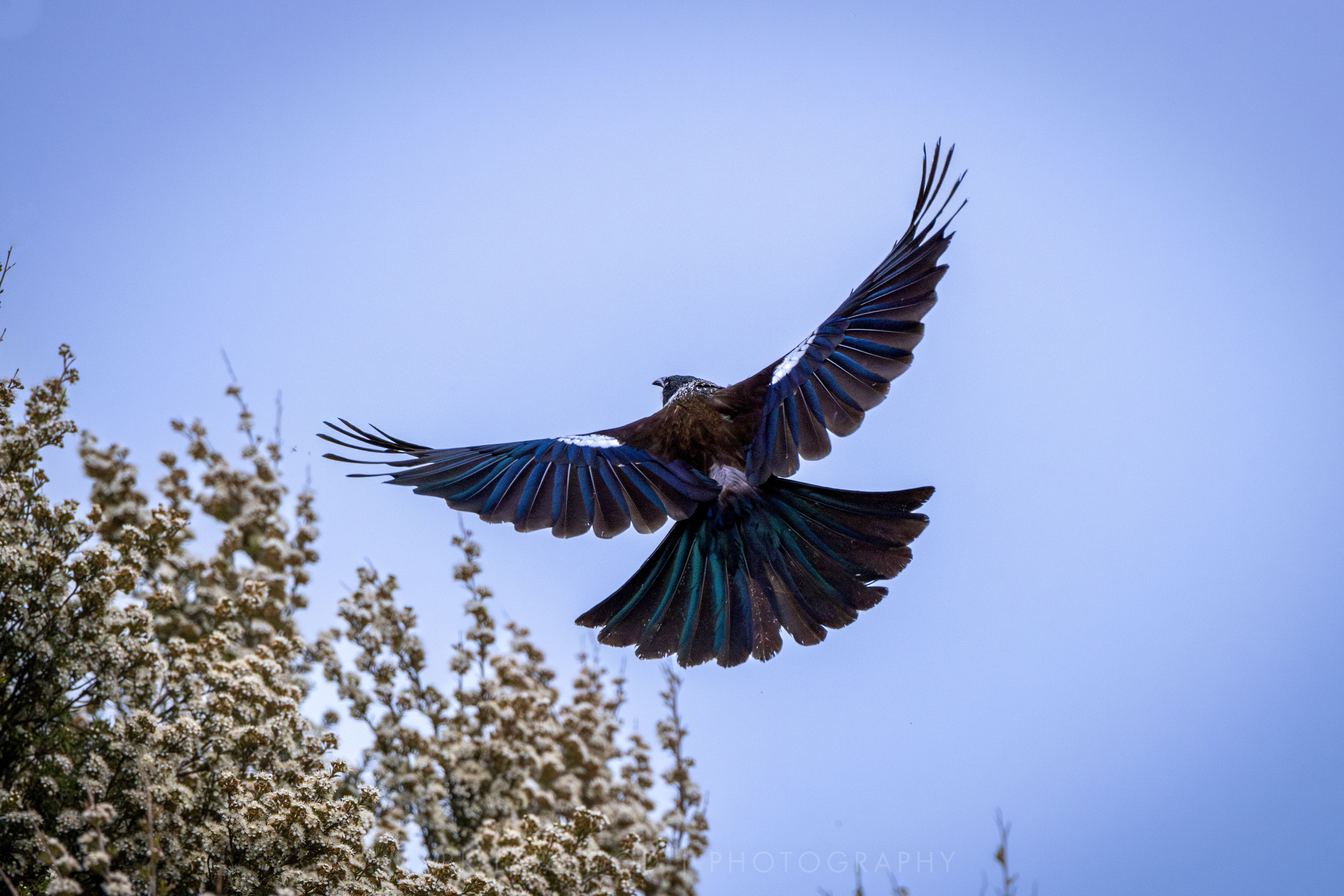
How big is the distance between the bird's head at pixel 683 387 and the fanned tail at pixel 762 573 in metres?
0.76

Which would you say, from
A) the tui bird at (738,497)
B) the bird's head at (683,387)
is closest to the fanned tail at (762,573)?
the tui bird at (738,497)

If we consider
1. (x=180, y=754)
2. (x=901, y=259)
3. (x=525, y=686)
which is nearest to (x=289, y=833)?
(x=180, y=754)

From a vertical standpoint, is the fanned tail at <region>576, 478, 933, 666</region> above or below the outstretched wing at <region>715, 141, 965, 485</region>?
below

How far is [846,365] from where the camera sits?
4691 millimetres

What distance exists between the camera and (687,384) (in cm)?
567

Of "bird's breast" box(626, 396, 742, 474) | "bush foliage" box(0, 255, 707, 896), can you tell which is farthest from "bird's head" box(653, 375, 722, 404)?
"bush foliage" box(0, 255, 707, 896)

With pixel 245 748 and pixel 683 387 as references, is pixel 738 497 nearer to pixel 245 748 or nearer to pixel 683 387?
pixel 683 387

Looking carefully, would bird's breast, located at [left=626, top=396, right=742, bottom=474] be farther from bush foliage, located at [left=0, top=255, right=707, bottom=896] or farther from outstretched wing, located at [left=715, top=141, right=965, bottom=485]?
bush foliage, located at [left=0, top=255, right=707, bottom=896]

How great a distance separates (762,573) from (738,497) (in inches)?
14.9

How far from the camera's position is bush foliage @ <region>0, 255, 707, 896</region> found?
3.54 metres

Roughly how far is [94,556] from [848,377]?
128 inches

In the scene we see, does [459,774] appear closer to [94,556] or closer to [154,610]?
[154,610]

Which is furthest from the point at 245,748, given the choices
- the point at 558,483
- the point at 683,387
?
the point at 683,387

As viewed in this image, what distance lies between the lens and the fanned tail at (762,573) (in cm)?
449
